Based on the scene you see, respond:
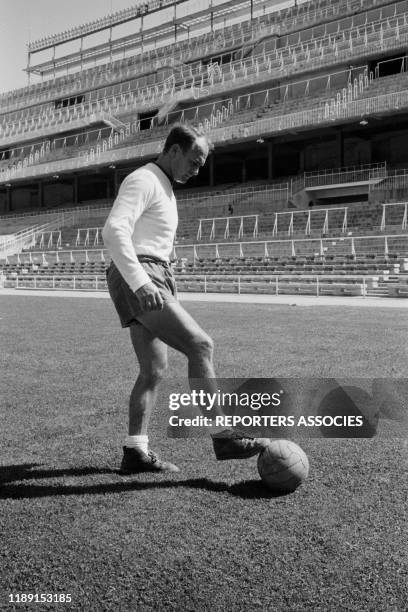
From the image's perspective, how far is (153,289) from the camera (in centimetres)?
332

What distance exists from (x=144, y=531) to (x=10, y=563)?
62 centimetres

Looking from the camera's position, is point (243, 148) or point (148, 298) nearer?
point (148, 298)

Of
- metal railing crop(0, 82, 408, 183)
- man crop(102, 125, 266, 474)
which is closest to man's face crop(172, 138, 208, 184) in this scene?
man crop(102, 125, 266, 474)

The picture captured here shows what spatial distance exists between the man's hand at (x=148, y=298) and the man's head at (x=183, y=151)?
73 cm

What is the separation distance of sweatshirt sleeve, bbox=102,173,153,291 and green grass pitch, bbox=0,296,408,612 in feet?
3.96

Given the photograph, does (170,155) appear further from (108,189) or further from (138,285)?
(108,189)

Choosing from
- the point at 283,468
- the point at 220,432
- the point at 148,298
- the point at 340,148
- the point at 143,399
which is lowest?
the point at 283,468

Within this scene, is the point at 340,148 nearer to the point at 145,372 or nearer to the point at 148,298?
the point at 145,372

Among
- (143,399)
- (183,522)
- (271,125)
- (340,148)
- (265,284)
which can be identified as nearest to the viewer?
(183,522)

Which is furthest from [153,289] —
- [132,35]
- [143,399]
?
[132,35]

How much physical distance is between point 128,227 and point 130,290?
0.36m

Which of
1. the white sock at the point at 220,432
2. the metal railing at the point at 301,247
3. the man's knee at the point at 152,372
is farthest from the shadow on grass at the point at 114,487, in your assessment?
the metal railing at the point at 301,247

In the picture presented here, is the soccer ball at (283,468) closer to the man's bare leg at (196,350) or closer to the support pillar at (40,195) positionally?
the man's bare leg at (196,350)

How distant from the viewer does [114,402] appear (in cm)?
553
